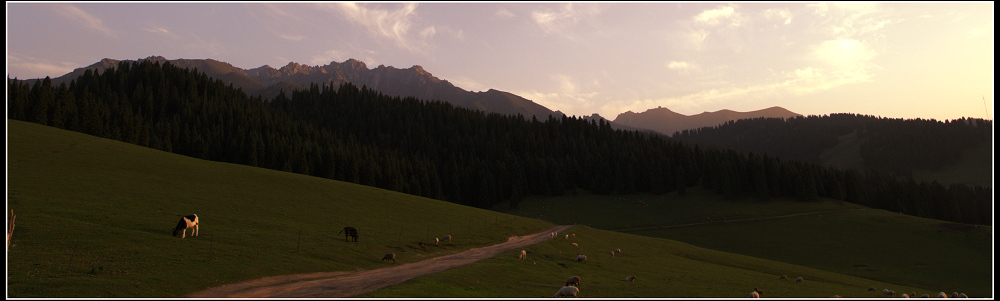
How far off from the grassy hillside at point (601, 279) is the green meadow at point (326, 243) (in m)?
0.24

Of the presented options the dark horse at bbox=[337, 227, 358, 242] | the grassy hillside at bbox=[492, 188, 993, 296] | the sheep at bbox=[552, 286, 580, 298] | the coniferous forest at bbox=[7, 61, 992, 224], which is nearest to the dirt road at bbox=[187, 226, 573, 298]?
the dark horse at bbox=[337, 227, 358, 242]

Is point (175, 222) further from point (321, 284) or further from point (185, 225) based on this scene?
point (321, 284)

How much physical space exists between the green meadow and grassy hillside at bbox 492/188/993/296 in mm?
582

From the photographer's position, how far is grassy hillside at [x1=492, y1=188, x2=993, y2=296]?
74.4 meters

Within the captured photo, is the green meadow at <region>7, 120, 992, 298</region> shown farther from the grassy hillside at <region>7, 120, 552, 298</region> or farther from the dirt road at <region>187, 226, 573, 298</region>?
the dirt road at <region>187, 226, 573, 298</region>

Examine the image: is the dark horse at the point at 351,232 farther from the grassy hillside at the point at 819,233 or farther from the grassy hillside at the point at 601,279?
the grassy hillside at the point at 819,233

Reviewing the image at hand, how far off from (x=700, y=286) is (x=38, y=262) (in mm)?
39429

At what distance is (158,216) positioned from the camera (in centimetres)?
3938

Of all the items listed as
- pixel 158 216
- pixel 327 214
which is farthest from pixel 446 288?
pixel 327 214

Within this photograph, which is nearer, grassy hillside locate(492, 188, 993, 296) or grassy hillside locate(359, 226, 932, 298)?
grassy hillside locate(359, 226, 932, 298)

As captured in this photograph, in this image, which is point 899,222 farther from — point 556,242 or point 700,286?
point 700,286

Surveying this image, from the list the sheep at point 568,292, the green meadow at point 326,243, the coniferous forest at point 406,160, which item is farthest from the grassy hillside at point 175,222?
the coniferous forest at point 406,160

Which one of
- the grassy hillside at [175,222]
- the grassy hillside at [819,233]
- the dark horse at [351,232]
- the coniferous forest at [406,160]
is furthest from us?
the coniferous forest at [406,160]

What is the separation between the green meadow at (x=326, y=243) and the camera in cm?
2550
